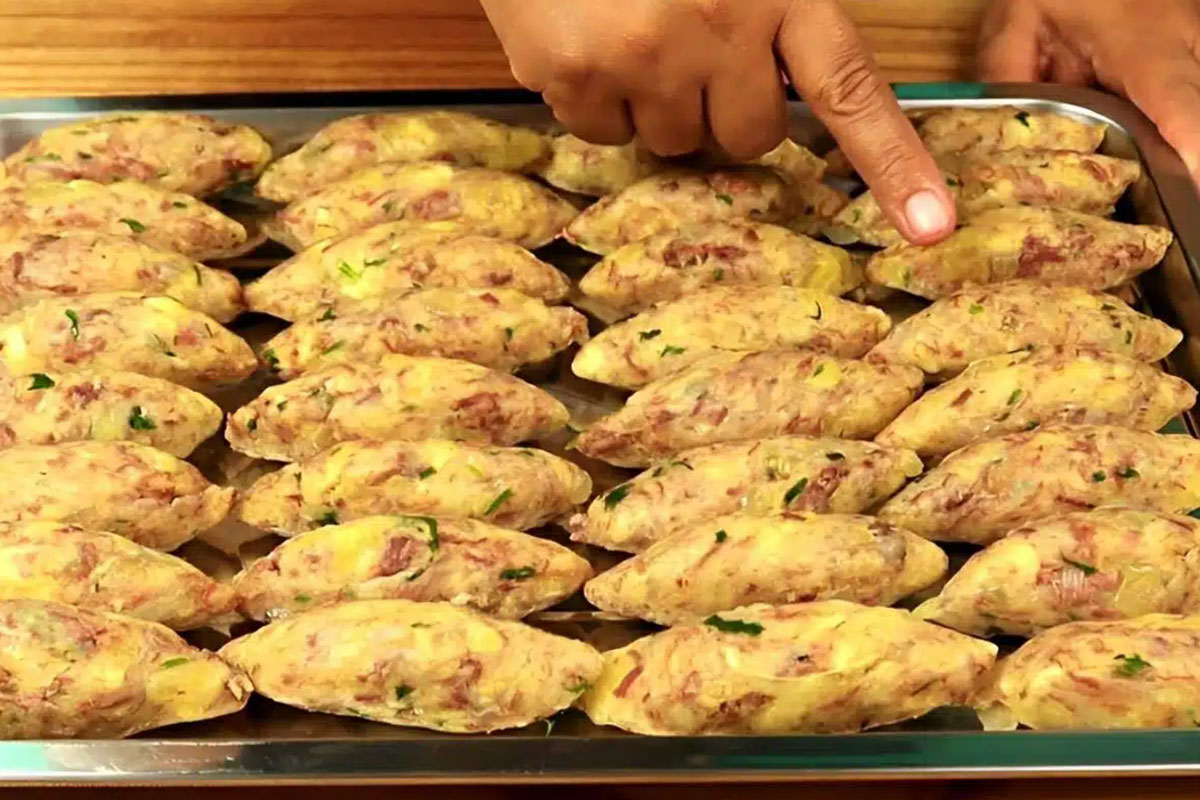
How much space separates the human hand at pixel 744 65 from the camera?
3.99 feet

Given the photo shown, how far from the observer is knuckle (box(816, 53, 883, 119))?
1.22 metres

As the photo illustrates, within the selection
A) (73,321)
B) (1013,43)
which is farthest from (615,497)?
(1013,43)

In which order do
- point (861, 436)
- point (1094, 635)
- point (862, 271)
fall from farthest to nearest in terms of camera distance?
point (862, 271)
point (861, 436)
point (1094, 635)

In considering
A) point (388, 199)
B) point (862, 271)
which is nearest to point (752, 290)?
point (862, 271)

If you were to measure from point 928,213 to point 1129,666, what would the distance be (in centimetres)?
45

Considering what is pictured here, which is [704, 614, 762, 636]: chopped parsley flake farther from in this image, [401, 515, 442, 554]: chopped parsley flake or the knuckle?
the knuckle

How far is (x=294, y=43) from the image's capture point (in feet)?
5.84

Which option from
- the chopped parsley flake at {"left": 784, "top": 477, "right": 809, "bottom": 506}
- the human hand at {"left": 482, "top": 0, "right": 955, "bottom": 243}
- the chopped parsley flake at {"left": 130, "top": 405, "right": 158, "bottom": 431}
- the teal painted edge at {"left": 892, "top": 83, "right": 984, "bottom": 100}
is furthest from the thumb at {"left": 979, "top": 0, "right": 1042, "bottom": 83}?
the chopped parsley flake at {"left": 130, "top": 405, "right": 158, "bottom": 431}

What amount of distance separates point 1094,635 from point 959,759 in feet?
0.66

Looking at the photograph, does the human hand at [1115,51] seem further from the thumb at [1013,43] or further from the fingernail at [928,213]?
the fingernail at [928,213]

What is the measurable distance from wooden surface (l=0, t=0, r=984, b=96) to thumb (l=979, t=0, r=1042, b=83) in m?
0.09

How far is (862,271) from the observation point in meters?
1.46

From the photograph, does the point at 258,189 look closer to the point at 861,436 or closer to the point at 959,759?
the point at 861,436

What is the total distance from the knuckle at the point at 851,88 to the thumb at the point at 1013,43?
1.69 ft
